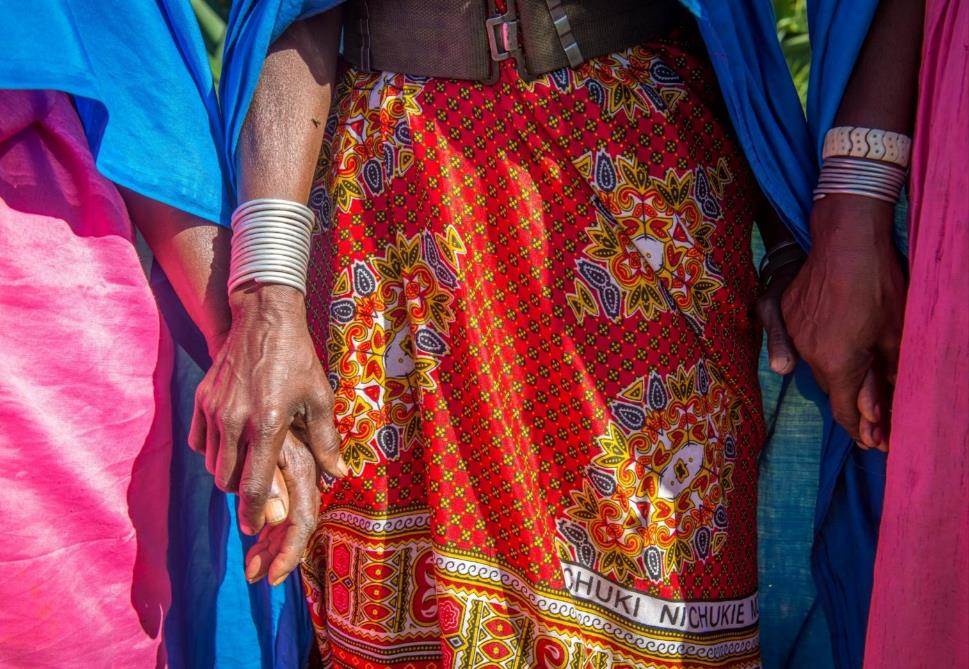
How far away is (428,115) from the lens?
1.58 m

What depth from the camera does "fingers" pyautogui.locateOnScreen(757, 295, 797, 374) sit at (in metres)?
1.56

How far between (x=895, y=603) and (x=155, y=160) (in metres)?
1.19

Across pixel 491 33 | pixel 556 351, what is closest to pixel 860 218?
pixel 556 351

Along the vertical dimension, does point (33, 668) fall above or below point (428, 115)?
below

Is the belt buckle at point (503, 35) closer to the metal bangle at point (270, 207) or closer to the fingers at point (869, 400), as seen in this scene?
the metal bangle at point (270, 207)

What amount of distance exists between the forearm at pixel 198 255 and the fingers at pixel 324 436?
190 millimetres

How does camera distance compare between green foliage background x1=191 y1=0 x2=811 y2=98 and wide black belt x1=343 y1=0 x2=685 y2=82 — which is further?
green foliage background x1=191 y1=0 x2=811 y2=98

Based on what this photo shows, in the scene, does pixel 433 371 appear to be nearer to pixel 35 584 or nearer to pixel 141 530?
pixel 141 530

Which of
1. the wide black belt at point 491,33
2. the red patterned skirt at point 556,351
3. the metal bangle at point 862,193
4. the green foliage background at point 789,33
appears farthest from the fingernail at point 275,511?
the green foliage background at point 789,33

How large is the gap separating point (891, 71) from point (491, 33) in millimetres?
570

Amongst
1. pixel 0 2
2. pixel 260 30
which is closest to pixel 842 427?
pixel 260 30

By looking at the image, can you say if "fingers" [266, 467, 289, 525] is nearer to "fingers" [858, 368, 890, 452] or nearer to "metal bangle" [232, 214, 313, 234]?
"metal bangle" [232, 214, 313, 234]

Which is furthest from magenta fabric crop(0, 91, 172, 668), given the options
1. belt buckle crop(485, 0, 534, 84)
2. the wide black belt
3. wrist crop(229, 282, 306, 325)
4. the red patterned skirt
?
belt buckle crop(485, 0, 534, 84)

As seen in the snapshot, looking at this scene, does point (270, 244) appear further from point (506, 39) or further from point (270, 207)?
point (506, 39)
